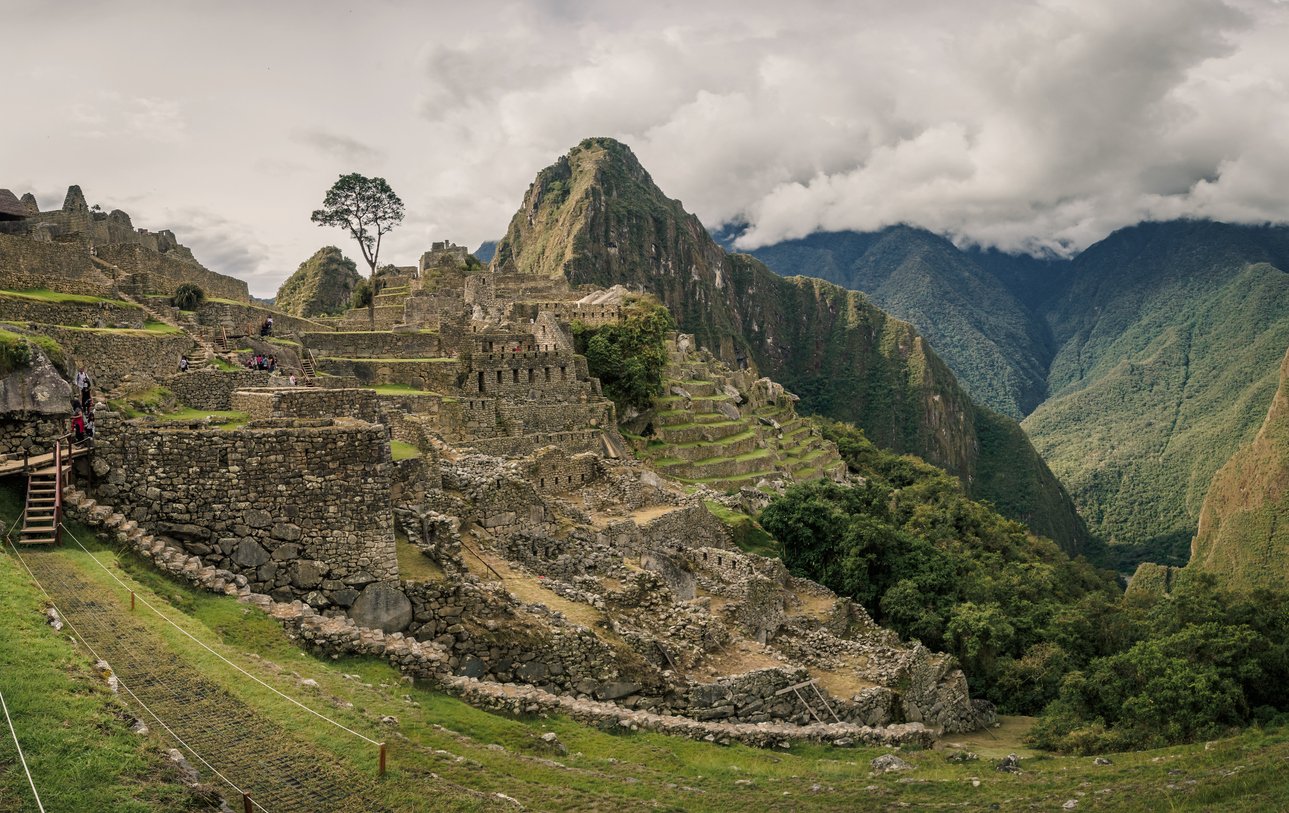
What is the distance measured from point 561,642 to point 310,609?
3.85m

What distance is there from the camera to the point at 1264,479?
406 ft

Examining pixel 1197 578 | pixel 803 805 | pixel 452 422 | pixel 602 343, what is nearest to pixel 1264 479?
pixel 1197 578

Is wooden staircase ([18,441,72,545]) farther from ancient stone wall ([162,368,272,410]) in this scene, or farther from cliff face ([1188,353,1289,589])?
cliff face ([1188,353,1289,589])

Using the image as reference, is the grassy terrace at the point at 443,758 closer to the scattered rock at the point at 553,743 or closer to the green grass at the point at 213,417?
the scattered rock at the point at 553,743

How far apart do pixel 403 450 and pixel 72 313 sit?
361 inches

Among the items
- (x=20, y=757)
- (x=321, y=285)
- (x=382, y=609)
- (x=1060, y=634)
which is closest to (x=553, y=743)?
(x=382, y=609)

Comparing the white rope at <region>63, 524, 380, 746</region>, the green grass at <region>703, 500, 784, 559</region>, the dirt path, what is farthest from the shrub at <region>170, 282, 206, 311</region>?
the dirt path

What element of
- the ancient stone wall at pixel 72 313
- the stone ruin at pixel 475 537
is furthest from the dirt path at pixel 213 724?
the ancient stone wall at pixel 72 313

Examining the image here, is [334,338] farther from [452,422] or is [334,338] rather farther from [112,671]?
[112,671]

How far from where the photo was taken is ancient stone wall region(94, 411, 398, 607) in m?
11.5

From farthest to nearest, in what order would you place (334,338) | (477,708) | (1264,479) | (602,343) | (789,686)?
(1264,479)
(602,343)
(334,338)
(789,686)
(477,708)

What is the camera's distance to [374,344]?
33375 millimetres

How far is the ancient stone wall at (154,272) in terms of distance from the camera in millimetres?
27531

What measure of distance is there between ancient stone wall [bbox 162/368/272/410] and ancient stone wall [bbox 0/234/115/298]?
584cm
